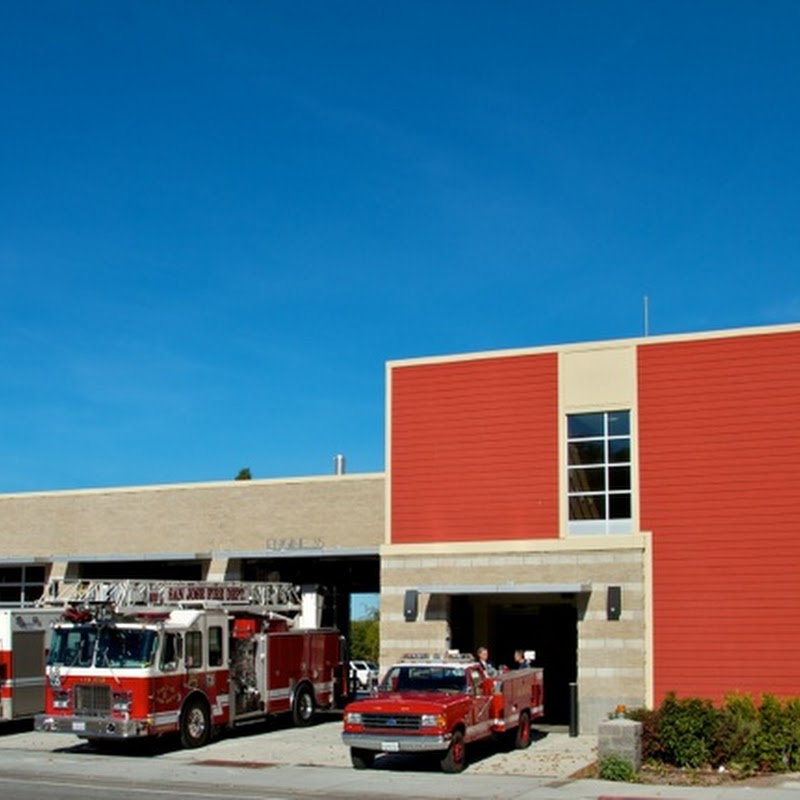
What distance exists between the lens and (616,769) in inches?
829

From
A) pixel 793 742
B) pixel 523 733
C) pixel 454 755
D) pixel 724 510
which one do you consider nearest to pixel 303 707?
pixel 523 733

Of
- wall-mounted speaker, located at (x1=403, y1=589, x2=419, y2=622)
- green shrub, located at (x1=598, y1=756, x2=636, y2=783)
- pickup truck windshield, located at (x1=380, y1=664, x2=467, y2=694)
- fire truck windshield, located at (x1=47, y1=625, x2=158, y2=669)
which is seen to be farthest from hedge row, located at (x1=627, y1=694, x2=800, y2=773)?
fire truck windshield, located at (x1=47, y1=625, x2=158, y2=669)

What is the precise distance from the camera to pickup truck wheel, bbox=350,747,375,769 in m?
22.6

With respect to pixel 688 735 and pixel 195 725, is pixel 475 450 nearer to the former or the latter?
pixel 195 725

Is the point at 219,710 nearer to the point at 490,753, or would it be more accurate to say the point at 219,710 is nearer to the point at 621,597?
the point at 490,753

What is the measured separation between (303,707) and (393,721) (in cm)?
907

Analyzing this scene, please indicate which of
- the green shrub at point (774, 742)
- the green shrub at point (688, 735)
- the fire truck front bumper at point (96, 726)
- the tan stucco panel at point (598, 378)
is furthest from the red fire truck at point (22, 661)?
the green shrub at point (774, 742)

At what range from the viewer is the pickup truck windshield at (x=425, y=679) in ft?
74.1

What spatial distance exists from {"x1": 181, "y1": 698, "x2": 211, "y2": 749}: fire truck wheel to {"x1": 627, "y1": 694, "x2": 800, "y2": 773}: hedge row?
8.72 metres

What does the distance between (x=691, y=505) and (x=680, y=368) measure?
2983 mm

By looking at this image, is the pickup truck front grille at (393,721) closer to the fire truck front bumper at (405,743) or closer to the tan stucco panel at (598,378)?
the fire truck front bumper at (405,743)

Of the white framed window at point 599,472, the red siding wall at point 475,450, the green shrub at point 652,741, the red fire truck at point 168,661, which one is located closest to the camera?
the green shrub at point 652,741

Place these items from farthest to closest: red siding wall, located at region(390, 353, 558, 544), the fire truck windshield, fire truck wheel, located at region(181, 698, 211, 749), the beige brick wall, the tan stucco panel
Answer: the beige brick wall
red siding wall, located at region(390, 353, 558, 544)
the tan stucco panel
fire truck wheel, located at region(181, 698, 211, 749)
the fire truck windshield

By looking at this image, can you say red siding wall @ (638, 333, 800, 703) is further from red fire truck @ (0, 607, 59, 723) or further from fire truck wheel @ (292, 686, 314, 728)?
red fire truck @ (0, 607, 59, 723)
